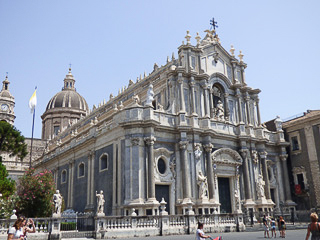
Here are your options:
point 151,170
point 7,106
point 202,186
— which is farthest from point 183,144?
point 7,106

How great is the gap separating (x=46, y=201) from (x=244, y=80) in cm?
2482

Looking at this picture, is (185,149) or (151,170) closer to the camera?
(151,170)

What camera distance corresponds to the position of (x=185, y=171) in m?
29.0

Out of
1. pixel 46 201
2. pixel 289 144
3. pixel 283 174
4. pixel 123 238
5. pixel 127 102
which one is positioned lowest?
pixel 123 238

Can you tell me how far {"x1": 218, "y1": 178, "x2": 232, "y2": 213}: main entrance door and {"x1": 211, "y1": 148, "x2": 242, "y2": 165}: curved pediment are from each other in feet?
6.25

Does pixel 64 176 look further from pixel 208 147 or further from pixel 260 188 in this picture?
pixel 260 188

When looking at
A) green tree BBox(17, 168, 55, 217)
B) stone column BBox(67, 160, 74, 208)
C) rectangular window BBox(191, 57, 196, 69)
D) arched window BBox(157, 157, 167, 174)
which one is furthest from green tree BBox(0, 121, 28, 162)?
rectangular window BBox(191, 57, 196, 69)

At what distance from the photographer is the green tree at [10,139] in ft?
124

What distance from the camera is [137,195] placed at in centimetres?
2641

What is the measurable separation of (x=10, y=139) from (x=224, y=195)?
80.7ft

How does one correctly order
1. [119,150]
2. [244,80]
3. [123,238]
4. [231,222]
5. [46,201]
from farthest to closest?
1. [244,80]
2. [46,201]
3. [119,150]
4. [231,222]
5. [123,238]

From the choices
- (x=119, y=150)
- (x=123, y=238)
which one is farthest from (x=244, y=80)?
(x=123, y=238)

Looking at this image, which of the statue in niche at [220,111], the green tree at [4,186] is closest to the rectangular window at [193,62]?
the statue in niche at [220,111]

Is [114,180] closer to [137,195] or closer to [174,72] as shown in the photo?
[137,195]
